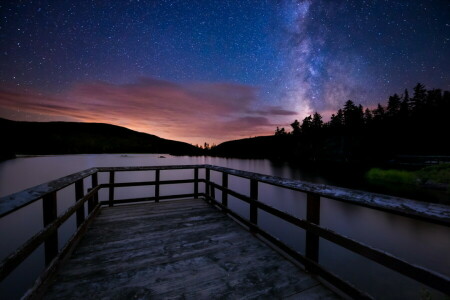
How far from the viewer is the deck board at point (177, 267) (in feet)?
8.37

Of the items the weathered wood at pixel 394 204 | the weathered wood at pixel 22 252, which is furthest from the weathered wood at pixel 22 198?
the weathered wood at pixel 394 204

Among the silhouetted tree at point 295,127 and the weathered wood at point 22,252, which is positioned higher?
the silhouetted tree at point 295,127

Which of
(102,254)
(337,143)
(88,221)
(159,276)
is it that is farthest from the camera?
(337,143)

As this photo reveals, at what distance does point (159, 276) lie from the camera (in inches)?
114

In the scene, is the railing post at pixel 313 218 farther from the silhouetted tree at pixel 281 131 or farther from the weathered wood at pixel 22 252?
the silhouetted tree at pixel 281 131

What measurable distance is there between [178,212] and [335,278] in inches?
168

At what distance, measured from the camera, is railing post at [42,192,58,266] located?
8.64ft

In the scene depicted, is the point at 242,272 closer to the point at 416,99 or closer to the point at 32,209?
the point at 32,209

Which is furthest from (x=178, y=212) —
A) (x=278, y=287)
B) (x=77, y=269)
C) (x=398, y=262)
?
(x=398, y=262)

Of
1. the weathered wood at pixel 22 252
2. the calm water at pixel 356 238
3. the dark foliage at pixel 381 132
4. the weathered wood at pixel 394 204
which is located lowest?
the calm water at pixel 356 238

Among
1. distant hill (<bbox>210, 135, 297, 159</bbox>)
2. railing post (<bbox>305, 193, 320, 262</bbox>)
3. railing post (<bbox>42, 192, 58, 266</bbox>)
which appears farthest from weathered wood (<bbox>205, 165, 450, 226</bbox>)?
distant hill (<bbox>210, 135, 297, 159</bbox>)

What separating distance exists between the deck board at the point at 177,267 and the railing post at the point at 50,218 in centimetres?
31

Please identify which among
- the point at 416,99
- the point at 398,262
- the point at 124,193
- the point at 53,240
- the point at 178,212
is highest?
the point at 416,99

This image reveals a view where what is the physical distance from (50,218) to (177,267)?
1.73 m
